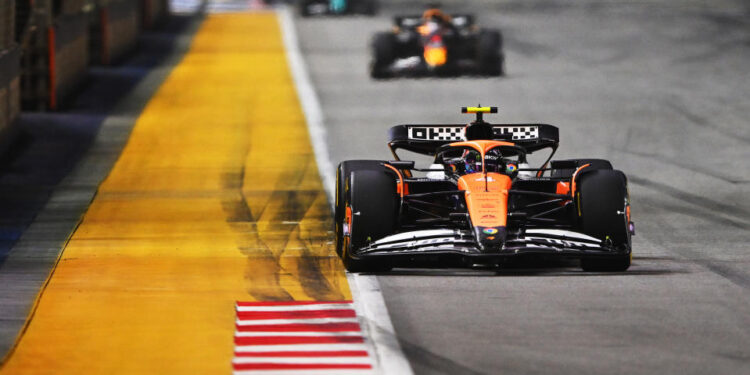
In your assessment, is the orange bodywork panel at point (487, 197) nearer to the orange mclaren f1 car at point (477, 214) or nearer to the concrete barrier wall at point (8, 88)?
the orange mclaren f1 car at point (477, 214)

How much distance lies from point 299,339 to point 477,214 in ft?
8.87

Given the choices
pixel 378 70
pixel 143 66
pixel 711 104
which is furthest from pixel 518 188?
pixel 143 66

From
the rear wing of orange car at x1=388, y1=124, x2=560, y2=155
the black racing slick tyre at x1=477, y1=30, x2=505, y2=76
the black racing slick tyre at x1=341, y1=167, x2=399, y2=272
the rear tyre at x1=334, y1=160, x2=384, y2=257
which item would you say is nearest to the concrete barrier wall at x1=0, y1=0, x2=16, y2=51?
the rear wing of orange car at x1=388, y1=124, x2=560, y2=155

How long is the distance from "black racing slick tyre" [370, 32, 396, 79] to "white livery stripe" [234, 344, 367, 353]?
2267 centimetres

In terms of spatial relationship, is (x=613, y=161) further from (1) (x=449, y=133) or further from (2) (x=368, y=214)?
(2) (x=368, y=214)

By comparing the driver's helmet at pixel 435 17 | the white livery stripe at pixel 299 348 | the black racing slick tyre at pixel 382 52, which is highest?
the white livery stripe at pixel 299 348

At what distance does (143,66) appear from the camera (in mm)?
36375

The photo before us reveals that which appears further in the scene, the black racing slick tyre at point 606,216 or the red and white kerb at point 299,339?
the black racing slick tyre at point 606,216

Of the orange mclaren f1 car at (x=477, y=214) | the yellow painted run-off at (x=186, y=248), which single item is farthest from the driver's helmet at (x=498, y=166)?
the yellow painted run-off at (x=186, y=248)

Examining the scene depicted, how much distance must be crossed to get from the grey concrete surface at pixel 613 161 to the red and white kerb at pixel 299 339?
38 cm

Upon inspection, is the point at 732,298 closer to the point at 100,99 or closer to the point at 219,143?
the point at 219,143

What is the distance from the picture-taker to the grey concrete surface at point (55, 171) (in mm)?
13242

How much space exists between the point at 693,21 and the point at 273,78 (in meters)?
19.0

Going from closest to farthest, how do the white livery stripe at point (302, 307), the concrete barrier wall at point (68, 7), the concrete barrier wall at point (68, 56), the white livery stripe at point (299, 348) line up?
the white livery stripe at point (299, 348) → the white livery stripe at point (302, 307) → the concrete barrier wall at point (68, 56) → the concrete barrier wall at point (68, 7)
